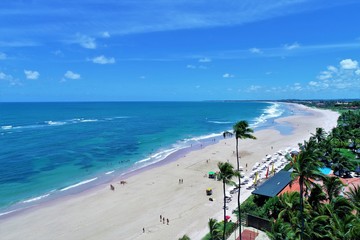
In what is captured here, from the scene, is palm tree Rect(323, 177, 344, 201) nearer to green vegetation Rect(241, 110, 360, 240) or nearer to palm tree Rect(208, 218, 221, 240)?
green vegetation Rect(241, 110, 360, 240)

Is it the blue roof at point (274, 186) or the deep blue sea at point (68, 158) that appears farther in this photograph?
the deep blue sea at point (68, 158)

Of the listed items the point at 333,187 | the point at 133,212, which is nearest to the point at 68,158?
the point at 133,212

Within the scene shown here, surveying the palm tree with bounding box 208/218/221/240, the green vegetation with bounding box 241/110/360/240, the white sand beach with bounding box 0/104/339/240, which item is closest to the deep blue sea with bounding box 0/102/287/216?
the white sand beach with bounding box 0/104/339/240

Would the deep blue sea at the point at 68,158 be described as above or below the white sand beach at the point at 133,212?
above

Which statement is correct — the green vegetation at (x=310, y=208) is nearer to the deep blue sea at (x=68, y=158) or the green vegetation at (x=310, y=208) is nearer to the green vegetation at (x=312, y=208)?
the green vegetation at (x=312, y=208)

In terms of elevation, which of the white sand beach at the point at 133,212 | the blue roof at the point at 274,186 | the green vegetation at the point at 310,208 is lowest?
the white sand beach at the point at 133,212

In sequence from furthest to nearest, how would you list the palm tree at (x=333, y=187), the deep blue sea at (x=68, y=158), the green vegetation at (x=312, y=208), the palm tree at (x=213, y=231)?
the deep blue sea at (x=68, y=158) → the palm tree at (x=213, y=231) → the palm tree at (x=333, y=187) → the green vegetation at (x=312, y=208)

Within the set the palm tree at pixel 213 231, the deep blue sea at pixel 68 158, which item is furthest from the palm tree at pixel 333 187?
the deep blue sea at pixel 68 158

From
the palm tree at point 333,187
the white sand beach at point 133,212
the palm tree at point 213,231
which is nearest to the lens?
the palm tree at point 333,187

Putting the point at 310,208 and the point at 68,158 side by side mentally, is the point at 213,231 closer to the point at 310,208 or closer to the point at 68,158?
the point at 310,208
